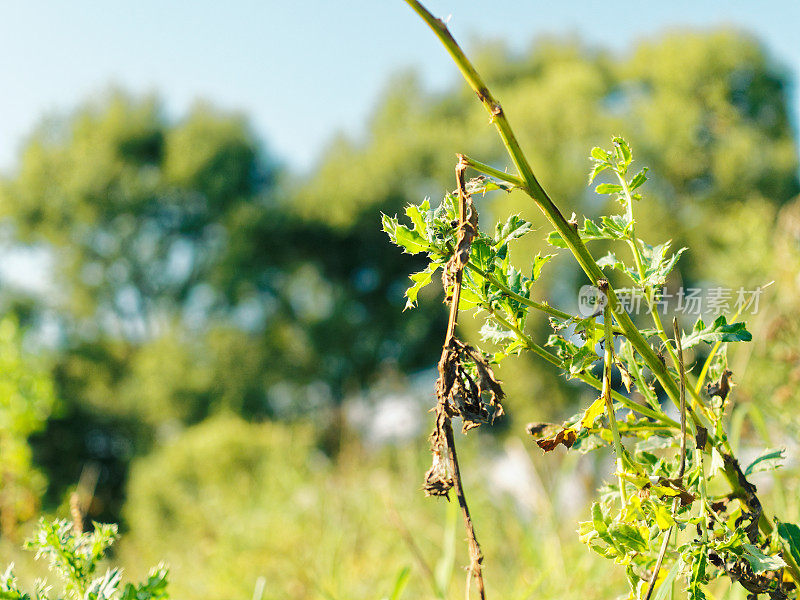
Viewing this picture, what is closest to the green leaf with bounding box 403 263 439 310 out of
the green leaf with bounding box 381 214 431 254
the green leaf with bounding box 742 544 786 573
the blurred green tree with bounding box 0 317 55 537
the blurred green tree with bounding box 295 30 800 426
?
the green leaf with bounding box 381 214 431 254

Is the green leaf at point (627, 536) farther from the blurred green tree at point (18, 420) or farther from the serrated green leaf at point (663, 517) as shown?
the blurred green tree at point (18, 420)

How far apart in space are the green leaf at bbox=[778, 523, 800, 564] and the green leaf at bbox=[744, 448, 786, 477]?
0.03 m

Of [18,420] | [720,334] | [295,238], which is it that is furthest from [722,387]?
[295,238]

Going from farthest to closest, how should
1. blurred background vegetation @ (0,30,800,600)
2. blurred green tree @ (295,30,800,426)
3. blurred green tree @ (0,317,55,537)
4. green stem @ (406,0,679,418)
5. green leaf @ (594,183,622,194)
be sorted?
blurred green tree @ (295,30,800,426), blurred background vegetation @ (0,30,800,600), blurred green tree @ (0,317,55,537), green leaf @ (594,183,622,194), green stem @ (406,0,679,418)

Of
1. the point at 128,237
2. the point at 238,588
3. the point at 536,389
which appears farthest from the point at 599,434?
the point at 128,237

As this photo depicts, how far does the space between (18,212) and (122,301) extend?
1.65 m

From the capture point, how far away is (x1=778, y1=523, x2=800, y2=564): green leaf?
395 mm

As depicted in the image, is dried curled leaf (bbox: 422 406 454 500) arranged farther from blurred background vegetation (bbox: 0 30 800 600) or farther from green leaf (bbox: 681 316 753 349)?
blurred background vegetation (bbox: 0 30 800 600)

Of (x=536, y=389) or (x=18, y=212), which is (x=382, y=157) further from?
(x=18, y=212)

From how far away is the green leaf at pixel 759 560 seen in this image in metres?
0.33

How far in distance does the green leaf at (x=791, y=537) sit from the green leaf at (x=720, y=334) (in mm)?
127

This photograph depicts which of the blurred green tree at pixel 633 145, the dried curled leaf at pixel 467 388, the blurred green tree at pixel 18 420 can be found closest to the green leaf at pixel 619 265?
the dried curled leaf at pixel 467 388

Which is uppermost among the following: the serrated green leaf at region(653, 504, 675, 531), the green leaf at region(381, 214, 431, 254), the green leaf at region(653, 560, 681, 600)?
the green leaf at region(381, 214, 431, 254)

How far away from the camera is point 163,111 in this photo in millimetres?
8500
